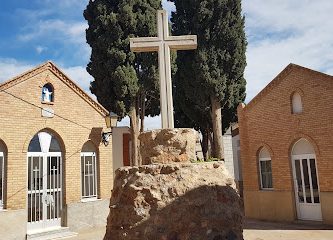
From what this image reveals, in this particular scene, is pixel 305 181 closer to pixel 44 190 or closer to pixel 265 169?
pixel 265 169

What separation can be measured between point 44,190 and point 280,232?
7.80 m

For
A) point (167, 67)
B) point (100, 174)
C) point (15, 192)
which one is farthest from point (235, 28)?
point (15, 192)

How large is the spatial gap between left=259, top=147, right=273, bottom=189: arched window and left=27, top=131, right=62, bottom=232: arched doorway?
7.95 m

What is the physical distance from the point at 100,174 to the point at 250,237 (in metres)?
5.93

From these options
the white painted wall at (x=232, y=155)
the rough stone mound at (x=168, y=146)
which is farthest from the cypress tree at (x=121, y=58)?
the rough stone mound at (x=168, y=146)

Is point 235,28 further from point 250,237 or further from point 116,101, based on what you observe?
point 250,237

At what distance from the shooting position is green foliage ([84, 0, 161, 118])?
15.6m

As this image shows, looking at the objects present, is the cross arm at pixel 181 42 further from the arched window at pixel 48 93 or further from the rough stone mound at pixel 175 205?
the arched window at pixel 48 93

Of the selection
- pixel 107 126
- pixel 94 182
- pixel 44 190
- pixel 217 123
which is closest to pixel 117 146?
pixel 107 126

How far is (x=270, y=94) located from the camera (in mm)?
13945

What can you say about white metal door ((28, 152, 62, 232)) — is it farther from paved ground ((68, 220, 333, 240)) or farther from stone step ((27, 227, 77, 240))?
paved ground ((68, 220, 333, 240))

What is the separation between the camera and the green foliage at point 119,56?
15586 millimetres

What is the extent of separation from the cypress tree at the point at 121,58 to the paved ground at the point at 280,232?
487cm

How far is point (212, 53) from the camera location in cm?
1734
